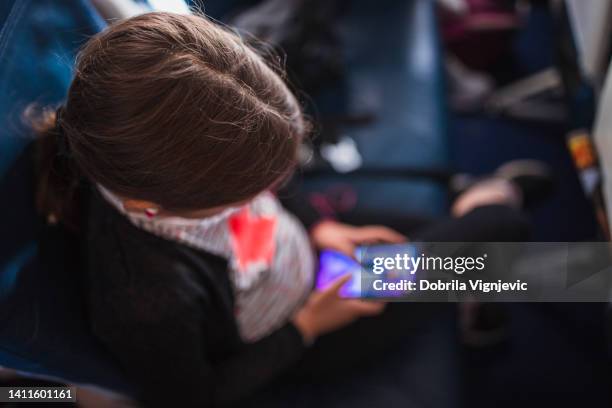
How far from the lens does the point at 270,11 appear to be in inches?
45.8

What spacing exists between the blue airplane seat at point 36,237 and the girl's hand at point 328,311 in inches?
12.0

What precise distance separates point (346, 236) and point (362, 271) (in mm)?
146

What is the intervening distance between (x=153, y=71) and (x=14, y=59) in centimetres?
21

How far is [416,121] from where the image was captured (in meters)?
1.25

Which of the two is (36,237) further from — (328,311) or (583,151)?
(583,151)

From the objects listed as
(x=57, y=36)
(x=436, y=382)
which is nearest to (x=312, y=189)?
(x=436, y=382)

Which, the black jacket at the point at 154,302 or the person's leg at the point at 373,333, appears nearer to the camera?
the black jacket at the point at 154,302

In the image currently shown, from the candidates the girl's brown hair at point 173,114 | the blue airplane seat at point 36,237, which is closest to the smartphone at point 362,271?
the girl's brown hair at point 173,114

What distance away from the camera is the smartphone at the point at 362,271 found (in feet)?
2.52

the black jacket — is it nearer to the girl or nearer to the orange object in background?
the girl

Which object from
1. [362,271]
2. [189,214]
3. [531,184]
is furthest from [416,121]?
[189,214]

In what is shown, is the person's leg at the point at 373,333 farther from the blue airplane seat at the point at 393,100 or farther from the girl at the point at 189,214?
the blue airplane seat at the point at 393,100

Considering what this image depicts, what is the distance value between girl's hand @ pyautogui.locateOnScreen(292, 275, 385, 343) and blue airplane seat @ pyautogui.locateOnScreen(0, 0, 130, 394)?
1.00 ft

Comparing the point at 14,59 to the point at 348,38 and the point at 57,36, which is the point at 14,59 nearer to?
the point at 57,36
